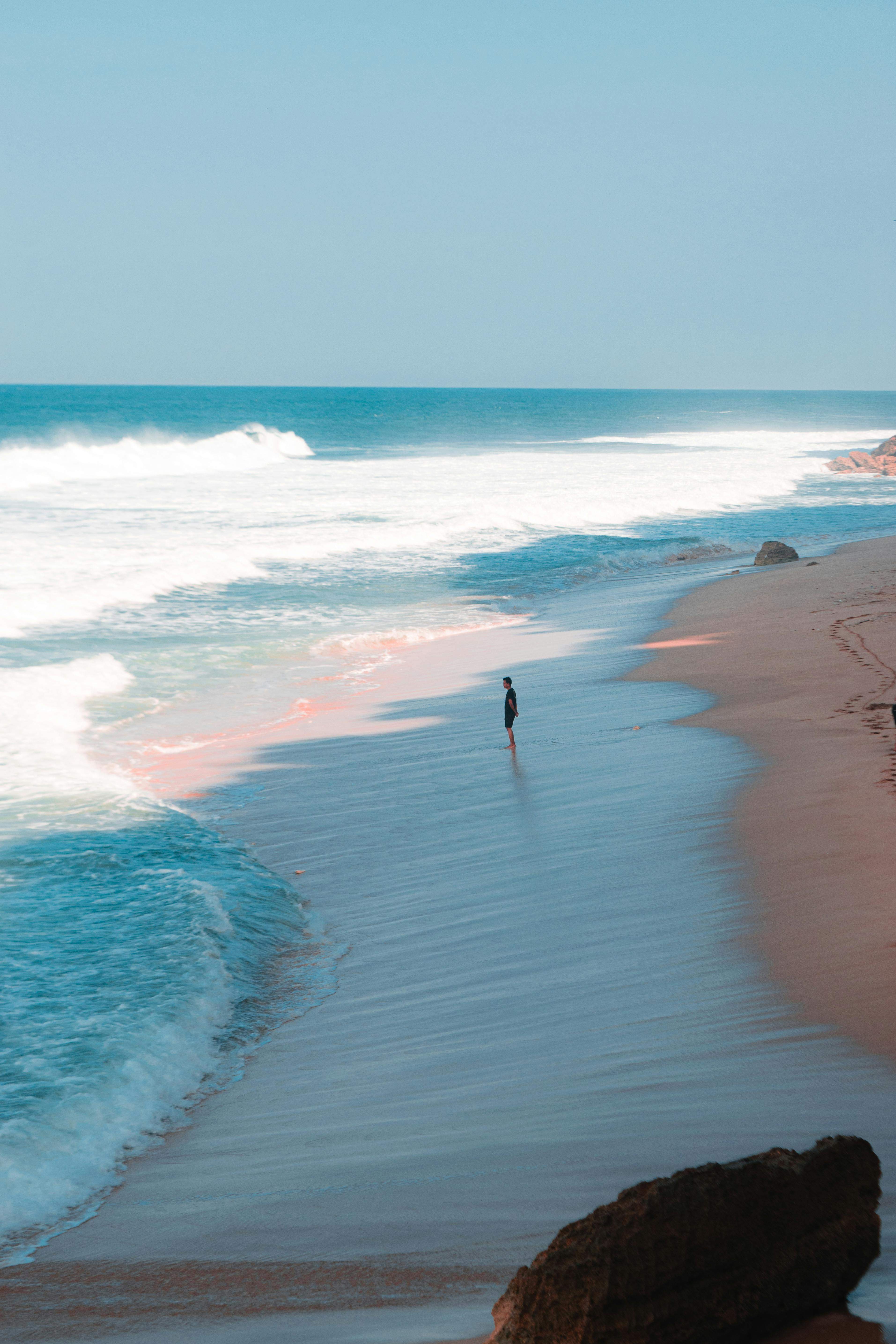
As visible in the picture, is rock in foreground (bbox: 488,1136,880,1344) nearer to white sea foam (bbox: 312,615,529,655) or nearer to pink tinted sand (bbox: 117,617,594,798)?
pink tinted sand (bbox: 117,617,594,798)

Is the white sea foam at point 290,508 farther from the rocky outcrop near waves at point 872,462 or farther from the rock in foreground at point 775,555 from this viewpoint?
the rock in foreground at point 775,555

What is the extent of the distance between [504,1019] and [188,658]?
41.7 feet

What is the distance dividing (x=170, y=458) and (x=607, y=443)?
137 ft

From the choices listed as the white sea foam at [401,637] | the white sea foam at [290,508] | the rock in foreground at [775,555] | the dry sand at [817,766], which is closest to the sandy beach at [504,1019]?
the dry sand at [817,766]

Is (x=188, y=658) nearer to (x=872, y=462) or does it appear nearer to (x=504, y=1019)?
(x=504, y=1019)

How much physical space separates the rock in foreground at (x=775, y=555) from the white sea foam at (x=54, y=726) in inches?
587

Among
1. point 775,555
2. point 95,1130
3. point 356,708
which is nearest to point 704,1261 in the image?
point 95,1130

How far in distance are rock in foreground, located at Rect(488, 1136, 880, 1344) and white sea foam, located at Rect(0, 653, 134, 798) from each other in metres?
8.82

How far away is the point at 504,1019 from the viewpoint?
19.1 feet

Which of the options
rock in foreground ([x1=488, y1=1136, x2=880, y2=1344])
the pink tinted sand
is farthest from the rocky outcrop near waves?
rock in foreground ([x1=488, y1=1136, x2=880, y2=1344])

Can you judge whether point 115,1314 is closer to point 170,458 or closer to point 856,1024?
point 856,1024

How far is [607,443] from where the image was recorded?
10088 cm

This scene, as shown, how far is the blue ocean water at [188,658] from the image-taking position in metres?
5.85

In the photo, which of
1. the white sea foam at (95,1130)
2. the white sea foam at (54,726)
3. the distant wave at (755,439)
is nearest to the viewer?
the white sea foam at (95,1130)
